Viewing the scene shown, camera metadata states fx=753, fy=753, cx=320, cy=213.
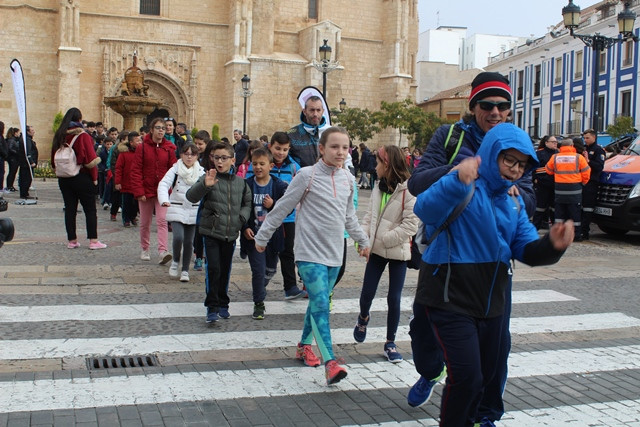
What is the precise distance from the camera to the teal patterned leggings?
5.00 meters

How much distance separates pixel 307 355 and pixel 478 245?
→ 2179 millimetres

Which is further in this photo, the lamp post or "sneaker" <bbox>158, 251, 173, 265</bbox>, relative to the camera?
the lamp post

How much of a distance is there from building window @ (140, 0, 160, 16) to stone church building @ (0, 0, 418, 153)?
5cm

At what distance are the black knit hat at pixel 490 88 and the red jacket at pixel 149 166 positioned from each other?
6.28 metres

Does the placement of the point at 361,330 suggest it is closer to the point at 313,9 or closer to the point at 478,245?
the point at 478,245

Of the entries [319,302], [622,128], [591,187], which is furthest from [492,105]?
[622,128]

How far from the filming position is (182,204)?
8453 millimetres

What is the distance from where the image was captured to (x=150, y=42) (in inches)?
1443

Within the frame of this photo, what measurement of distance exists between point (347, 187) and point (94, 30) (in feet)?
108

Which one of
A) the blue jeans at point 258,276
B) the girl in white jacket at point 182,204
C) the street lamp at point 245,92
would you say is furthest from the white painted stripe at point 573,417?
the street lamp at point 245,92

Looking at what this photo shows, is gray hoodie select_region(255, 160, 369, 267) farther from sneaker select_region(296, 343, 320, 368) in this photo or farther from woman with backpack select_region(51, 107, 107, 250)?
woman with backpack select_region(51, 107, 107, 250)

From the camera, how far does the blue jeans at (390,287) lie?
5.70m

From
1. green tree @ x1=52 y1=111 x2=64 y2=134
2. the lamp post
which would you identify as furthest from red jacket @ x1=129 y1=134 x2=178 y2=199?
green tree @ x1=52 y1=111 x2=64 y2=134

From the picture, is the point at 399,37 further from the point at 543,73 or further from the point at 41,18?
the point at 41,18
